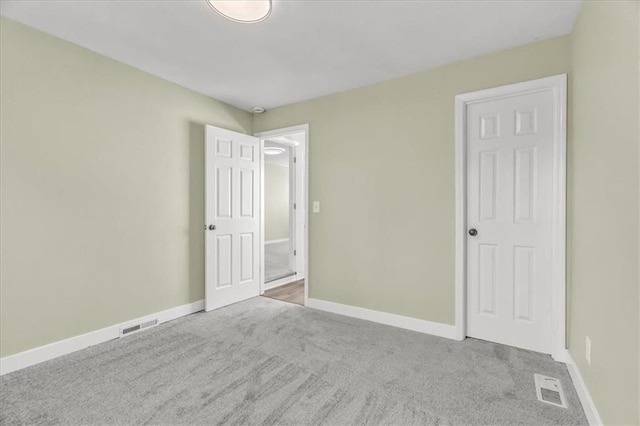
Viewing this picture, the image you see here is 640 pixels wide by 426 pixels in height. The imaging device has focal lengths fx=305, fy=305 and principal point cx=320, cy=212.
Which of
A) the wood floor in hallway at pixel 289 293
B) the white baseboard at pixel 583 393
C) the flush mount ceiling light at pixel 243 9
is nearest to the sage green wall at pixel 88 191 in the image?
the wood floor in hallway at pixel 289 293

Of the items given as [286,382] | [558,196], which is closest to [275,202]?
[286,382]

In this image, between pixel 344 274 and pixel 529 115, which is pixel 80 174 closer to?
pixel 344 274

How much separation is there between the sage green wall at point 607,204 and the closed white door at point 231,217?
10.6ft

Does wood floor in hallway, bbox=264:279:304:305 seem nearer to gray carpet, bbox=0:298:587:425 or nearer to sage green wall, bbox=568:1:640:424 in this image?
gray carpet, bbox=0:298:587:425

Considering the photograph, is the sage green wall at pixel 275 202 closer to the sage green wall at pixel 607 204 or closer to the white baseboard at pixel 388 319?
the white baseboard at pixel 388 319

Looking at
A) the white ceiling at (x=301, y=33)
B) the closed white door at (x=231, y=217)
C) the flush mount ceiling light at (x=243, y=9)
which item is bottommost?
the closed white door at (x=231, y=217)

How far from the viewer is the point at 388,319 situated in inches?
120

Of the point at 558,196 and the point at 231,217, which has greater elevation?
the point at 558,196

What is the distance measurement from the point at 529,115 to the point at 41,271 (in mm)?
3941

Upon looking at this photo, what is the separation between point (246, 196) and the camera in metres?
3.87

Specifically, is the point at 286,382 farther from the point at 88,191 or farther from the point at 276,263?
the point at 276,263

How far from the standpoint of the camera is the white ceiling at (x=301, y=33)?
1.96m

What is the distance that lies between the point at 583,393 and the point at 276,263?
5.20m

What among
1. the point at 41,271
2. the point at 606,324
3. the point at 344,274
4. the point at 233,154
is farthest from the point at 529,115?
the point at 41,271
